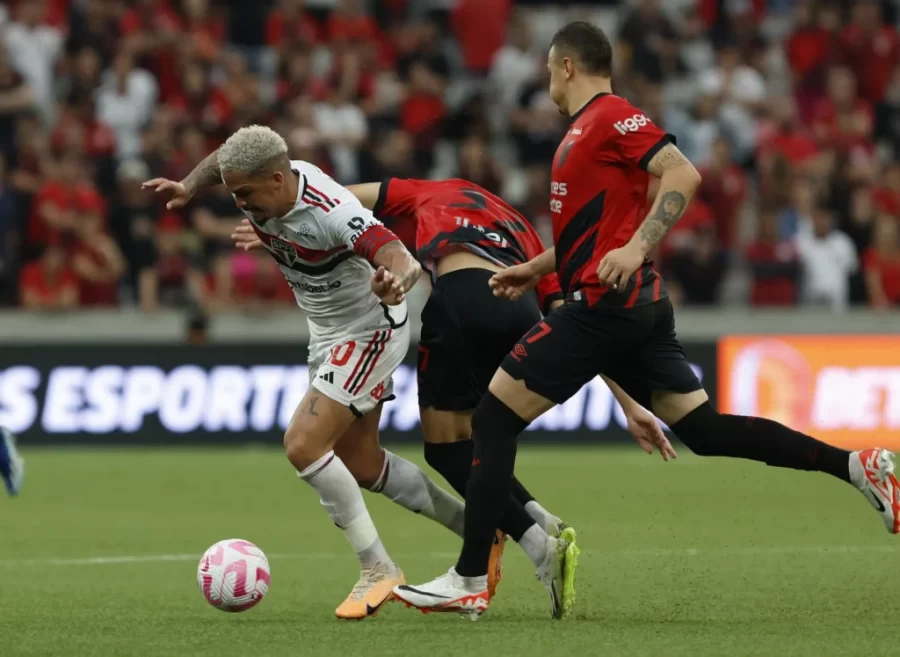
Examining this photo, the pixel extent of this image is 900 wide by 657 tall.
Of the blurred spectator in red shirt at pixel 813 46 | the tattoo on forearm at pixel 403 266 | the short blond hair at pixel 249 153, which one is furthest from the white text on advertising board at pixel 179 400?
the tattoo on forearm at pixel 403 266

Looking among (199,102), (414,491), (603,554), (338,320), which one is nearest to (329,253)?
(338,320)

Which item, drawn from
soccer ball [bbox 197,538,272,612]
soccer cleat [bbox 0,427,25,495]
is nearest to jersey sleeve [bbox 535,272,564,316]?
soccer ball [bbox 197,538,272,612]

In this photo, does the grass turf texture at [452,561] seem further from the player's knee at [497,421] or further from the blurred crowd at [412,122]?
the blurred crowd at [412,122]

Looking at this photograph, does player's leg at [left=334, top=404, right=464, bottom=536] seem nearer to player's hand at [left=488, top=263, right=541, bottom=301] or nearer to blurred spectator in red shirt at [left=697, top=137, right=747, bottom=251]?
player's hand at [left=488, top=263, right=541, bottom=301]

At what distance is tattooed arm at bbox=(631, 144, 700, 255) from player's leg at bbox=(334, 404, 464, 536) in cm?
171

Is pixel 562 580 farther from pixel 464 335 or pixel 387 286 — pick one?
pixel 387 286

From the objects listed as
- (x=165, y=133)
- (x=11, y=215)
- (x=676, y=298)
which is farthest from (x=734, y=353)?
(x=11, y=215)

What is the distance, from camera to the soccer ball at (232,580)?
6.70 metres

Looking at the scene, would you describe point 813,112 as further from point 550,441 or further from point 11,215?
point 11,215

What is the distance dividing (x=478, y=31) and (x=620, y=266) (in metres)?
13.6

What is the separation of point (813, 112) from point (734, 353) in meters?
4.80

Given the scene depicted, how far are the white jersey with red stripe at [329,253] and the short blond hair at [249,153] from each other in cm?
22

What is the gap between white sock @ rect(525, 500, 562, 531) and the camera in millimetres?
7266

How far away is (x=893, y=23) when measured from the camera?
2030 cm
